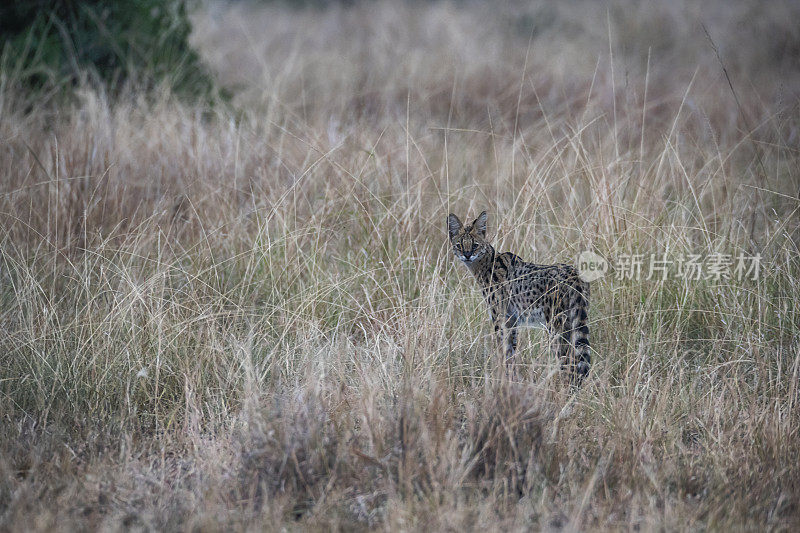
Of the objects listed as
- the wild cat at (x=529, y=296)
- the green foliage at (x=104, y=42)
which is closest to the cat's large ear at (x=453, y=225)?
the wild cat at (x=529, y=296)

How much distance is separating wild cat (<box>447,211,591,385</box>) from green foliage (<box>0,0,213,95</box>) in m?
4.48

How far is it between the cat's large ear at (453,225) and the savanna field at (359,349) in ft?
1.13

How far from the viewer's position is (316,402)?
2.93 meters

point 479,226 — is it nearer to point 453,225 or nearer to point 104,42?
point 453,225

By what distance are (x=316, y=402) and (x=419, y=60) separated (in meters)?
8.18

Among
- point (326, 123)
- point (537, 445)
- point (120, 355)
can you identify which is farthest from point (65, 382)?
point (326, 123)

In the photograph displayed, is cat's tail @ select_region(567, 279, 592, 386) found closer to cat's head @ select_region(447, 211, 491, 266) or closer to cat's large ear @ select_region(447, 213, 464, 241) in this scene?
cat's head @ select_region(447, 211, 491, 266)

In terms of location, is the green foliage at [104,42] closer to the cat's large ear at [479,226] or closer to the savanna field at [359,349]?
the savanna field at [359,349]

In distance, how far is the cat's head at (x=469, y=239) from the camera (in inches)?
151

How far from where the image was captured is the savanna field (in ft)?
8.84

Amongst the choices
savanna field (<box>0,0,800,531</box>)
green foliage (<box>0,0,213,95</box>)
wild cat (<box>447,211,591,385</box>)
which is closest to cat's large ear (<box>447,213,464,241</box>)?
wild cat (<box>447,211,591,385</box>)

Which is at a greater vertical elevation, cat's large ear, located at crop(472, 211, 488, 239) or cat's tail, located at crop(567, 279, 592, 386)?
cat's large ear, located at crop(472, 211, 488, 239)

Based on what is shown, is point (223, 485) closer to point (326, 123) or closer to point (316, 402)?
point (316, 402)

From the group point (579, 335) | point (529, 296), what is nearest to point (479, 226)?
point (529, 296)
